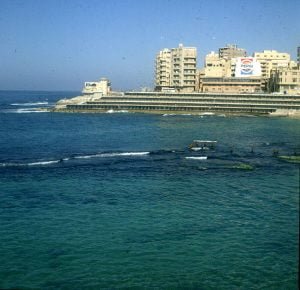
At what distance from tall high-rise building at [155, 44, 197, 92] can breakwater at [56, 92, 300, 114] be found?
15281 mm

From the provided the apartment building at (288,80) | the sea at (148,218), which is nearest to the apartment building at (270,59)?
the apartment building at (288,80)

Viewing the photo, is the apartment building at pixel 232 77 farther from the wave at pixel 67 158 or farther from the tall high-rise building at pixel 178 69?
the wave at pixel 67 158

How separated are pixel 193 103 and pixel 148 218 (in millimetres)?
92700

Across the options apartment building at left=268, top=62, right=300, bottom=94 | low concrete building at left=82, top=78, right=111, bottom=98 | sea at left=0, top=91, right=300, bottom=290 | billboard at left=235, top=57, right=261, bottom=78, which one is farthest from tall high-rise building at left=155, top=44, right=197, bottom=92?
sea at left=0, top=91, right=300, bottom=290

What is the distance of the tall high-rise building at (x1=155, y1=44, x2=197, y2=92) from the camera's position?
13525 centimetres

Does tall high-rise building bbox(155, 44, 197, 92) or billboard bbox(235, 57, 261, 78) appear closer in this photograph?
billboard bbox(235, 57, 261, 78)

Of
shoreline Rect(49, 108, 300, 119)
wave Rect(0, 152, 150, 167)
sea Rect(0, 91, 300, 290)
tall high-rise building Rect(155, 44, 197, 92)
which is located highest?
tall high-rise building Rect(155, 44, 197, 92)

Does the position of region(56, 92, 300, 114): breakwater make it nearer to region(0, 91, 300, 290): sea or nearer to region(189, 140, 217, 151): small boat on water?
region(189, 140, 217, 151): small boat on water

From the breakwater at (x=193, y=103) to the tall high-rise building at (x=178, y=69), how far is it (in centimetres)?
1528

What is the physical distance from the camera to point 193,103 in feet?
395

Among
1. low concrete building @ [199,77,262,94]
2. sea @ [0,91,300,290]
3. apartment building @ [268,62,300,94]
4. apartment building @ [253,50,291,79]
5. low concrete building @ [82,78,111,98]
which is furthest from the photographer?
low concrete building @ [82,78,111,98]

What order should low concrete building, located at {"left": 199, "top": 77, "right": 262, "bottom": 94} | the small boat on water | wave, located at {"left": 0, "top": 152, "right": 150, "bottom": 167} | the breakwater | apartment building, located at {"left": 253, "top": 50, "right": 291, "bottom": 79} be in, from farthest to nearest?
apartment building, located at {"left": 253, "top": 50, "right": 291, "bottom": 79}
low concrete building, located at {"left": 199, "top": 77, "right": 262, "bottom": 94}
the breakwater
the small boat on water
wave, located at {"left": 0, "top": 152, "right": 150, "bottom": 167}

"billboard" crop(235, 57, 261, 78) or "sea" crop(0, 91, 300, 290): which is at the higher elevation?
"billboard" crop(235, 57, 261, 78)

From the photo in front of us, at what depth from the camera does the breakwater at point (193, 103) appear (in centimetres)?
11556
